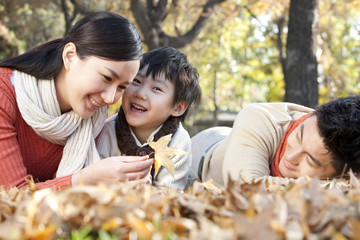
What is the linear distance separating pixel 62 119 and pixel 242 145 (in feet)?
3.65

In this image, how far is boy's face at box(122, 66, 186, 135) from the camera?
2.55 meters

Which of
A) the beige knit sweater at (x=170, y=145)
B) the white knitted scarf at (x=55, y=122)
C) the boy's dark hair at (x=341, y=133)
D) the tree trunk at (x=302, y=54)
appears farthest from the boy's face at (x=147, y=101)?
the tree trunk at (x=302, y=54)

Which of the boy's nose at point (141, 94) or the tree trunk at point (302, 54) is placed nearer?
the boy's nose at point (141, 94)

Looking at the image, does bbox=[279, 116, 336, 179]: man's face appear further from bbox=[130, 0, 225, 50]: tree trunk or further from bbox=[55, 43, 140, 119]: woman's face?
bbox=[130, 0, 225, 50]: tree trunk

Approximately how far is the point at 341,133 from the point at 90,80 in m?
1.42

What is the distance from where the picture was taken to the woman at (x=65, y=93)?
2072 mm

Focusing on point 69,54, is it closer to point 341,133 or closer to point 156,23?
point 341,133

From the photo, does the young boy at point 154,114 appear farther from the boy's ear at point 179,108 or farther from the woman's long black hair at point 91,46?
the woman's long black hair at point 91,46

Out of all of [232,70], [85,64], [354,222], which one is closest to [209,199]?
[354,222]

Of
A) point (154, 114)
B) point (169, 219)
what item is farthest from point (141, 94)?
point (169, 219)

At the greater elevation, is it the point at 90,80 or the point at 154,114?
the point at 90,80

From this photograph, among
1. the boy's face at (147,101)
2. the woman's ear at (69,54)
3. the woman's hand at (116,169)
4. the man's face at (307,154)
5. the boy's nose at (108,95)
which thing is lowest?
the man's face at (307,154)

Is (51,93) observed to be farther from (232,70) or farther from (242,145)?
(232,70)

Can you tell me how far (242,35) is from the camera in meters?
16.3
